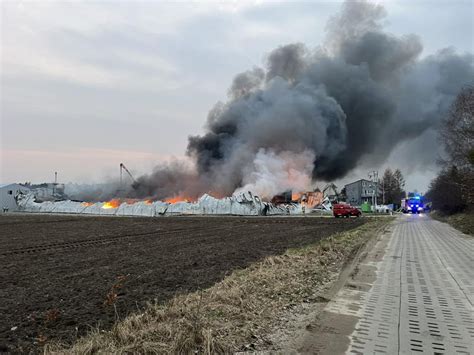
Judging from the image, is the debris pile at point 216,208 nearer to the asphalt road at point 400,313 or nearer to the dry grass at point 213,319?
the asphalt road at point 400,313

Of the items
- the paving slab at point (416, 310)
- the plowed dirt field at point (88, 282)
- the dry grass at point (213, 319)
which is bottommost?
the plowed dirt field at point (88, 282)

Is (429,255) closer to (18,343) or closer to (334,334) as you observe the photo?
(334,334)

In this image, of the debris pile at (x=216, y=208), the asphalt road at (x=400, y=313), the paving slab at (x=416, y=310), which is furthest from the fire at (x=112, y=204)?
the asphalt road at (x=400, y=313)

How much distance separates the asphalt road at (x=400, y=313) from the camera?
5.33m

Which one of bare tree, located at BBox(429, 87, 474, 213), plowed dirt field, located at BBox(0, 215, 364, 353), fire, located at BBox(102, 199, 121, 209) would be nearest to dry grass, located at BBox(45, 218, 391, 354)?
plowed dirt field, located at BBox(0, 215, 364, 353)

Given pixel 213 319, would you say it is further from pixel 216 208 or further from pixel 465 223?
pixel 216 208

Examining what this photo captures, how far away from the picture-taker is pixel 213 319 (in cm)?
595

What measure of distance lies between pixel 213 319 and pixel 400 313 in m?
3.24

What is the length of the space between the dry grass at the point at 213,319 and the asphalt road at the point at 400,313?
811 mm

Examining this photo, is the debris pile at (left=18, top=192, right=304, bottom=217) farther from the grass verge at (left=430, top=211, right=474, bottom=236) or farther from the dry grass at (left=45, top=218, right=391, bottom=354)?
the dry grass at (left=45, top=218, right=391, bottom=354)

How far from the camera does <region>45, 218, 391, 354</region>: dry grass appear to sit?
189 inches

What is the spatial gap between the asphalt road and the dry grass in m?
0.81

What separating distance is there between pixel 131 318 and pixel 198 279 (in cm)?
461

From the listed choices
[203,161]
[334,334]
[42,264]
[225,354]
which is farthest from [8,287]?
[203,161]
